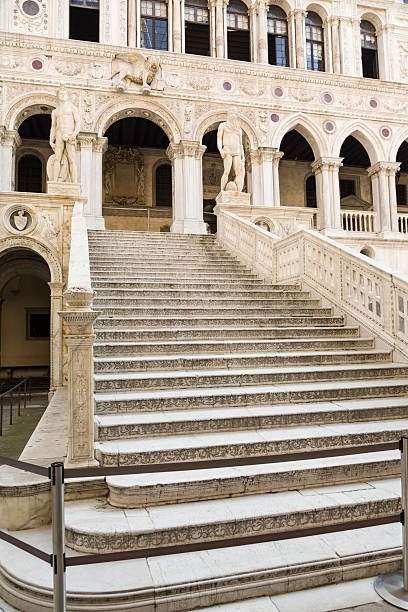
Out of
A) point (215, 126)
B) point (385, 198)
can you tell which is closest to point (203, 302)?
point (215, 126)

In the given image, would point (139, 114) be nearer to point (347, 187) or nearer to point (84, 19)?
point (84, 19)

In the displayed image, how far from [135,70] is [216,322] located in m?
13.2

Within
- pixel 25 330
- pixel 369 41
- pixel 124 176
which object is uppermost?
pixel 369 41

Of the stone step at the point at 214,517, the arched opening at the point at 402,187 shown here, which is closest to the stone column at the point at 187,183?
the arched opening at the point at 402,187

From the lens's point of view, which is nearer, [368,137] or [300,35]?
[368,137]

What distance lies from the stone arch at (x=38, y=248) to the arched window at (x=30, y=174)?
11262 mm

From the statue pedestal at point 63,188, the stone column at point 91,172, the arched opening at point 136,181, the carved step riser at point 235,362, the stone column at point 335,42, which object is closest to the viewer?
the carved step riser at point 235,362

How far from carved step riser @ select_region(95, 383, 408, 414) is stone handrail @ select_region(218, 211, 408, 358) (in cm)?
121

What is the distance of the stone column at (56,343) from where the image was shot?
31.7 ft

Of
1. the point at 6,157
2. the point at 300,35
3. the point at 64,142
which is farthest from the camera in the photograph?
the point at 300,35

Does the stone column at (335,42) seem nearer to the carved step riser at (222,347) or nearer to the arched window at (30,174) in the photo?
the arched window at (30,174)

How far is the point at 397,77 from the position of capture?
22.1 meters

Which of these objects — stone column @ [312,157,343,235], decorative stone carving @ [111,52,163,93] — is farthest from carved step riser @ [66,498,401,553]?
decorative stone carving @ [111,52,163,93]

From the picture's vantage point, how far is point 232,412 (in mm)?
A: 4902
